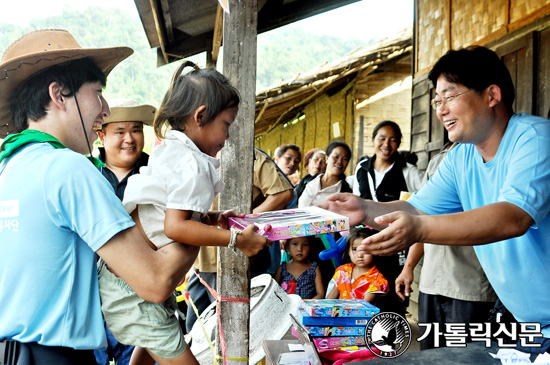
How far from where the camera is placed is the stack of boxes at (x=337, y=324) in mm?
2699

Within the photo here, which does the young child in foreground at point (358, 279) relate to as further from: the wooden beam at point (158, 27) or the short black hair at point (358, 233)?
the wooden beam at point (158, 27)

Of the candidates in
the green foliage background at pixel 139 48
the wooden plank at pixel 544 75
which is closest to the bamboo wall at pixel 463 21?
the wooden plank at pixel 544 75

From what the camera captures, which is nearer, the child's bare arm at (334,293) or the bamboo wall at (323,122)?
the child's bare arm at (334,293)

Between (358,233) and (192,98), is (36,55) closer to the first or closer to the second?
(192,98)

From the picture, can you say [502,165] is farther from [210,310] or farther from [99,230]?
[210,310]

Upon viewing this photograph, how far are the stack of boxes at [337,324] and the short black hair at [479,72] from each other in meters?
1.40

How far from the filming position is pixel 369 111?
10008 millimetres

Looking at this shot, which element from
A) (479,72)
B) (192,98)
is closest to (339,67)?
(479,72)

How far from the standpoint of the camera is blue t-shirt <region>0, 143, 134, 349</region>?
138cm

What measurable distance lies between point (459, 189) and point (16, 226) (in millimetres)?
2136

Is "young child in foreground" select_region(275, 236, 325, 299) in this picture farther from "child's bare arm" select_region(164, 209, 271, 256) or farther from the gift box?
"child's bare arm" select_region(164, 209, 271, 256)

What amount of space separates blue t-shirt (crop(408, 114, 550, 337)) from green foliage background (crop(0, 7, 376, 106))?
3187 centimetres

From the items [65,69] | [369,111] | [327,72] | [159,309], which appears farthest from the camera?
[369,111]

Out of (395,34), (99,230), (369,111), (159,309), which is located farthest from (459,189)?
(369,111)
